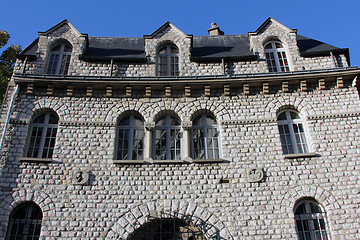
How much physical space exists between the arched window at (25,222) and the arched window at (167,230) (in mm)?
2907

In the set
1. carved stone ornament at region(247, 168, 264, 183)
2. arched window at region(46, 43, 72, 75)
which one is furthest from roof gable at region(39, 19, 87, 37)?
carved stone ornament at region(247, 168, 264, 183)

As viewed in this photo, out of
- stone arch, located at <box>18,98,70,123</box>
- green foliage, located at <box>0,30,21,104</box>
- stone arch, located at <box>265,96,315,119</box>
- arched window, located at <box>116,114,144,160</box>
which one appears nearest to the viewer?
arched window, located at <box>116,114,144,160</box>

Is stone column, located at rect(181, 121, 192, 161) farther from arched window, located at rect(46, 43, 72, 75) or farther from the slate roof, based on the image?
arched window, located at rect(46, 43, 72, 75)

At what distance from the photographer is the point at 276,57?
42.9ft

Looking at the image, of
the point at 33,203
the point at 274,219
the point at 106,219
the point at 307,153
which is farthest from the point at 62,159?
the point at 307,153

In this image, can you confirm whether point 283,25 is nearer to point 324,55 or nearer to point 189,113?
point 324,55

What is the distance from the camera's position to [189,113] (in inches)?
453

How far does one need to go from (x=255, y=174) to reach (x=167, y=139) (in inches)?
128

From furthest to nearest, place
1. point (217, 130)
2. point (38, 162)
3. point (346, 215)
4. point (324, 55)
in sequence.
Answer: point (324, 55), point (217, 130), point (38, 162), point (346, 215)

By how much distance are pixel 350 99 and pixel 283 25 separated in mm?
4258

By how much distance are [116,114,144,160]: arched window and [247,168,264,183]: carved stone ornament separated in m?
3.66

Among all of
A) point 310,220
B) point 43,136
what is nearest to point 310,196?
point 310,220

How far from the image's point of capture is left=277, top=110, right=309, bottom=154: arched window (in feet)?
36.1

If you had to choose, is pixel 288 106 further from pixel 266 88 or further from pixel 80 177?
pixel 80 177
